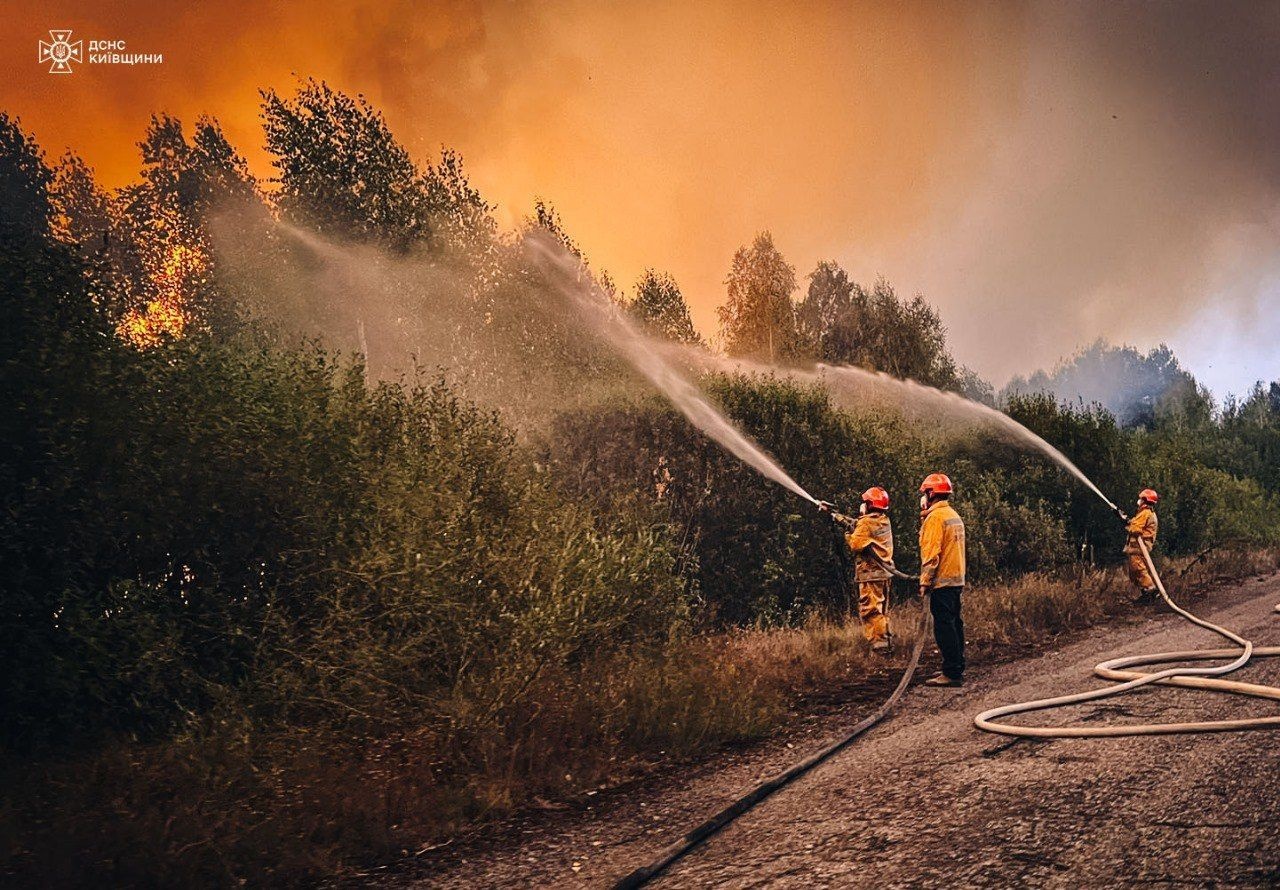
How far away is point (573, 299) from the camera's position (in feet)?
68.1

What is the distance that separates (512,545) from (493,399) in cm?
1108

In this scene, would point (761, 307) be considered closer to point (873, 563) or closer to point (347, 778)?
point (873, 563)

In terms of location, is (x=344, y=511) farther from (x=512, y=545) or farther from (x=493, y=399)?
(x=493, y=399)

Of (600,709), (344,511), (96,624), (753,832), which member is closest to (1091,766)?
(753,832)

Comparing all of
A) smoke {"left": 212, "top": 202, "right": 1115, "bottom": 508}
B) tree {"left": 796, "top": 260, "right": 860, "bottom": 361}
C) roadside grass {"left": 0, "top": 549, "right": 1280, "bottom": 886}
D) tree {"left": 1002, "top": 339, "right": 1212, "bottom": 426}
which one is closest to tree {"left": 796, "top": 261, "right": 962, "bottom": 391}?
tree {"left": 796, "top": 260, "right": 860, "bottom": 361}

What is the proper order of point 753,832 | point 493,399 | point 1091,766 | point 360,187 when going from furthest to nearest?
1. point 360,187
2. point 493,399
3. point 1091,766
4. point 753,832

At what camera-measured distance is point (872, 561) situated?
442 inches

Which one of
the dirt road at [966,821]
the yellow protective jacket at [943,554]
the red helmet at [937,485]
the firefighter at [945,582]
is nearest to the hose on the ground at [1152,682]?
the dirt road at [966,821]

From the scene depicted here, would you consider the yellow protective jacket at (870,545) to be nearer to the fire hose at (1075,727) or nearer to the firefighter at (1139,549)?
the fire hose at (1075,727)

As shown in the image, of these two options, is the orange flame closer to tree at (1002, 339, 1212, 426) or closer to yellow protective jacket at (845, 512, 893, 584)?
yellow protective jacket at (845, 512, 893, 584)

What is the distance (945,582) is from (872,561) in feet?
7.55

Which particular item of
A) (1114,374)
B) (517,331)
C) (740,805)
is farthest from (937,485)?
(1114,374)

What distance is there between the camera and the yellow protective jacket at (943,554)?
351 inches

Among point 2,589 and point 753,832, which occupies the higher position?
point 2,589
